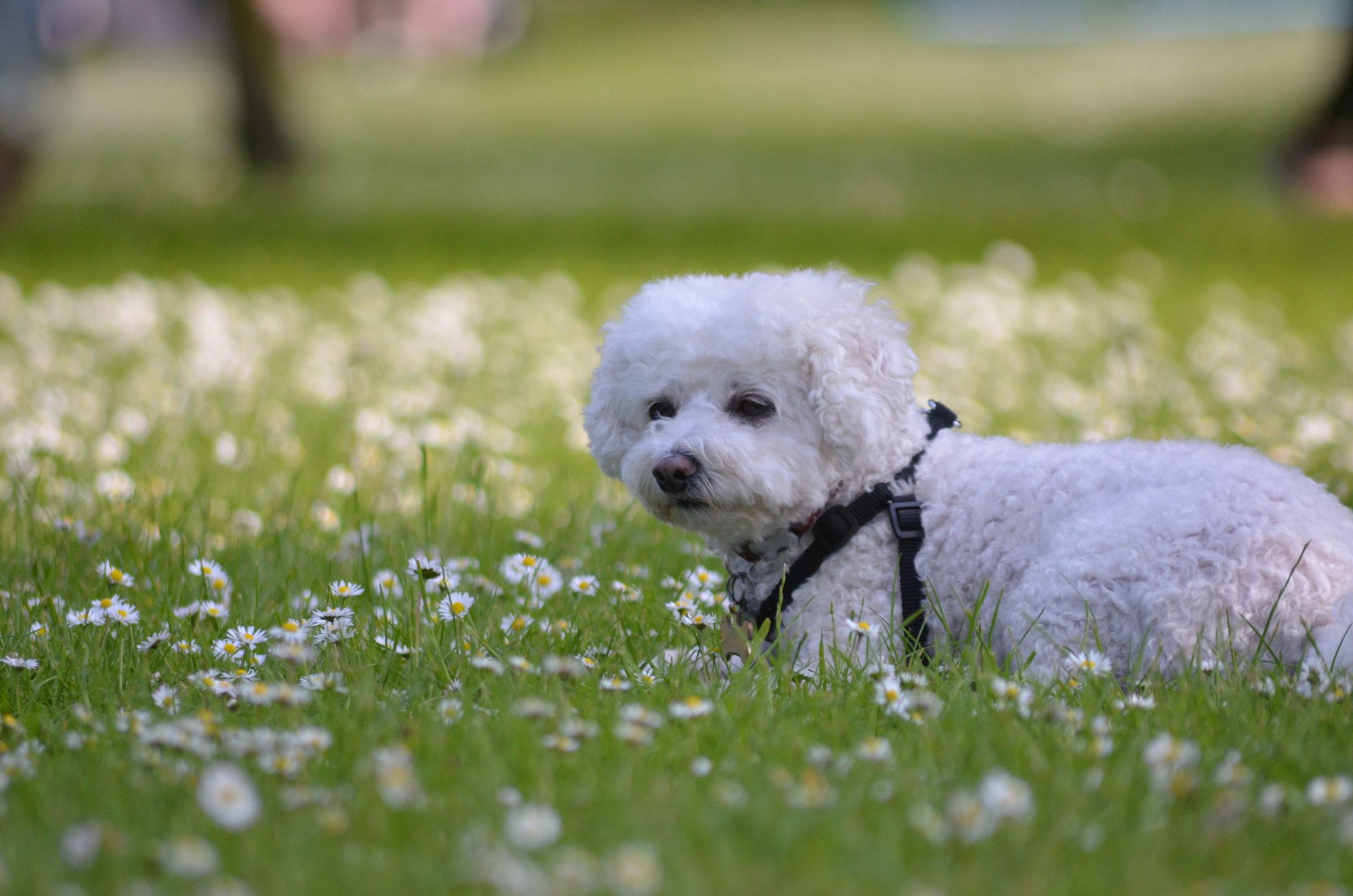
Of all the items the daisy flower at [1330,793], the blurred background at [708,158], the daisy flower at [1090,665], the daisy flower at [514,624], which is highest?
the blurred background at [708,158]

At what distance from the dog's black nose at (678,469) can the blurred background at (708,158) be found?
637cm

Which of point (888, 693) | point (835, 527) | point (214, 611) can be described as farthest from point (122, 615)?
point (888, 693)

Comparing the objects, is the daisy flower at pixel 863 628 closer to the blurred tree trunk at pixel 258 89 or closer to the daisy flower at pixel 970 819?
the daisy flower at pixel 970 819

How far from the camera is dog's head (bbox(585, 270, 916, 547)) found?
366 cm

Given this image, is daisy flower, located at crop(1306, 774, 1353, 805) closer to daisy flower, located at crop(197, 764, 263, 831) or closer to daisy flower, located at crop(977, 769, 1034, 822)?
daisy flower, located at crop(977, 769, 1034, 822)

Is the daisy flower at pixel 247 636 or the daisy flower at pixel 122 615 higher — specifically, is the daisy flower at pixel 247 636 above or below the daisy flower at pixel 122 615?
below

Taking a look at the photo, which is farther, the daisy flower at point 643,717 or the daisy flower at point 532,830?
the daisy flower at point 643,717

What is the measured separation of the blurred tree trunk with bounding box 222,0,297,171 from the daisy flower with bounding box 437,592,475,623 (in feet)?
45.4

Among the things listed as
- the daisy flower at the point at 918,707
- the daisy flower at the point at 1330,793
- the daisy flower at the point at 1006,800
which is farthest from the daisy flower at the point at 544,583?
the daisy flower at the point at 1330,793

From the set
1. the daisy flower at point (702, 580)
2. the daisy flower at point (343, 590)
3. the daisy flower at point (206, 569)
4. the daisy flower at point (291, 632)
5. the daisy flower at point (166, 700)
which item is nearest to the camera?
the daisy flower at point (166, 700)

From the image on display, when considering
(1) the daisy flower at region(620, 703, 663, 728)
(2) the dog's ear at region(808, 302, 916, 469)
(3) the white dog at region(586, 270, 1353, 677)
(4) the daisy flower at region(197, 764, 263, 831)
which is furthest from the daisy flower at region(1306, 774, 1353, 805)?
(4) the daisy flower at region(197, 764, 263, 831)

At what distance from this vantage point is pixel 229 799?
239 centimetres

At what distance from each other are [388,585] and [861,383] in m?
1.57

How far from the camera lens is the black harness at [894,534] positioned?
380 centimetres
